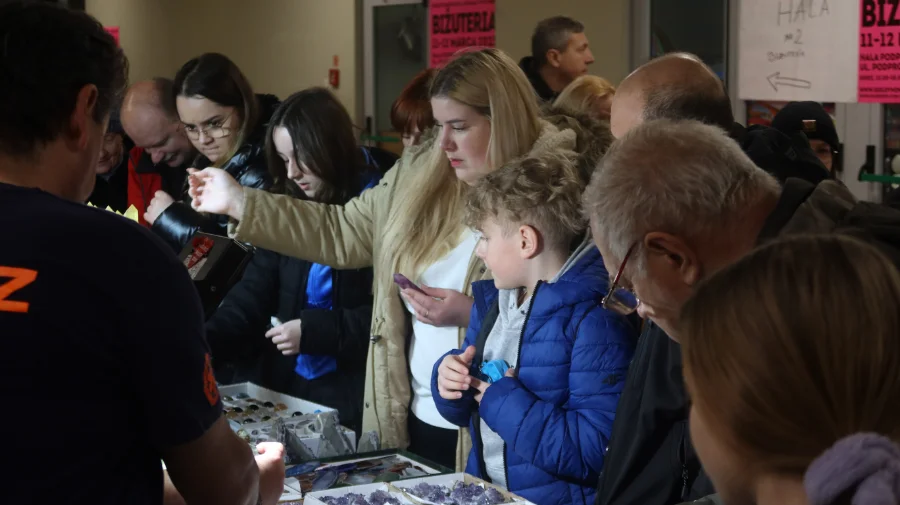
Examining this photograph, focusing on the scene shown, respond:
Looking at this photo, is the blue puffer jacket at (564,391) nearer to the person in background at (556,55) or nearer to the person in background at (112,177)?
the person in background at (112,177)

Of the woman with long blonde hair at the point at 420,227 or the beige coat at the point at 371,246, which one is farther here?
the beige coat at the point at 371,246

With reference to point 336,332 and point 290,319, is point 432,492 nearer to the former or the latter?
point 336,332

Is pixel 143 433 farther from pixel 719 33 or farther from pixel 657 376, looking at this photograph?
pixel 719 33

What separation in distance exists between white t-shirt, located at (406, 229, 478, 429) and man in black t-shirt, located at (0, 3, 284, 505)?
1385mm

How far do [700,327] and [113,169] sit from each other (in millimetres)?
3924

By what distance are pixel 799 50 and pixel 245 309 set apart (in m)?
2.47

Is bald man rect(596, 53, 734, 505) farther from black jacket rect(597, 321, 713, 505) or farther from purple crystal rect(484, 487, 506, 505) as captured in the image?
purple crystal rect(484, 487, 506, 505)

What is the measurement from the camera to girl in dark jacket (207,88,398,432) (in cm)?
312

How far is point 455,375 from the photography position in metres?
2.28

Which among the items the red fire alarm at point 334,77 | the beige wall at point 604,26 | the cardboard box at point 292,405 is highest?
the beige wall at point 604,26

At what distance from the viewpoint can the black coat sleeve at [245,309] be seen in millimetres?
3385

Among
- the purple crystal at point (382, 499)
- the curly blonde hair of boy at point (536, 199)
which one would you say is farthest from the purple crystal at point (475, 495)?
the curly blonde hair of boy at point (536, 199)

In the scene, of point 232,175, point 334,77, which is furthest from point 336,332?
point 334,77

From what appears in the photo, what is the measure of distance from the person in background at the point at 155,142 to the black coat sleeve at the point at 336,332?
128 cm
